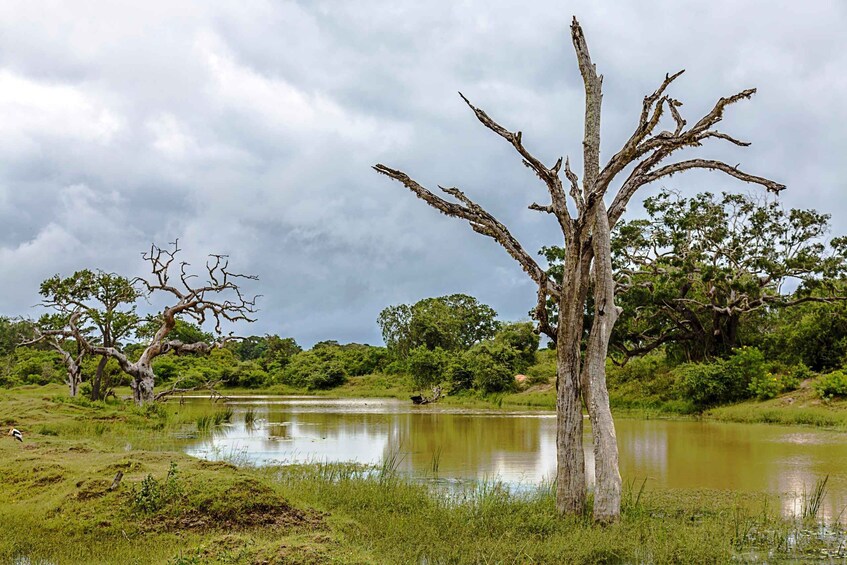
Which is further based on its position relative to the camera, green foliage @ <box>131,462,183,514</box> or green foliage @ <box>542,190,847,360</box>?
green foliage @ <box>542,190,847,360</box>

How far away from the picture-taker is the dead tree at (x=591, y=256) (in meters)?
8.26

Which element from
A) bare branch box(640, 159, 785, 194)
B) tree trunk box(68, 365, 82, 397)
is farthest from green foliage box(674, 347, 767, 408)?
tree trunk box(68, 365, 82, 397)

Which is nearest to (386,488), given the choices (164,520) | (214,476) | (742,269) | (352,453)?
(214,476)

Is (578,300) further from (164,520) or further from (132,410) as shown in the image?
(132,410)

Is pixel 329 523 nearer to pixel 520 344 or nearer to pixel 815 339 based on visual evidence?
pixel 815 339

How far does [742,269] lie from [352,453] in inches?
677

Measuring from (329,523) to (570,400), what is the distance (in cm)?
306

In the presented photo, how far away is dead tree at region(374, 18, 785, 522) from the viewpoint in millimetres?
8258

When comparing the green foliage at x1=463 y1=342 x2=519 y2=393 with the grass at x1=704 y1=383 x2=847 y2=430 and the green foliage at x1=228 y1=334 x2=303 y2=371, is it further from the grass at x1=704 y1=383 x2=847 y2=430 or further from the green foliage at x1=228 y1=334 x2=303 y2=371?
the green foliage at x1=228 y1=334 x2=303 y2=371

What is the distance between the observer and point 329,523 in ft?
25.3

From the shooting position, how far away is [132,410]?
836 inches

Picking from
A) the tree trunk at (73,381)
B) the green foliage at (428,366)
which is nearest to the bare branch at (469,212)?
the tree trunk at (73,381)

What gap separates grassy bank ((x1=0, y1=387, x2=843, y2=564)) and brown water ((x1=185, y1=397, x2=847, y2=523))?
174cm

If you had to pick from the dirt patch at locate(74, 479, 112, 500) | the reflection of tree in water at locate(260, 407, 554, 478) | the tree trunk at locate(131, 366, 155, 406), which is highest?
the tree trunk at locate(131, 366, 155, 406)
